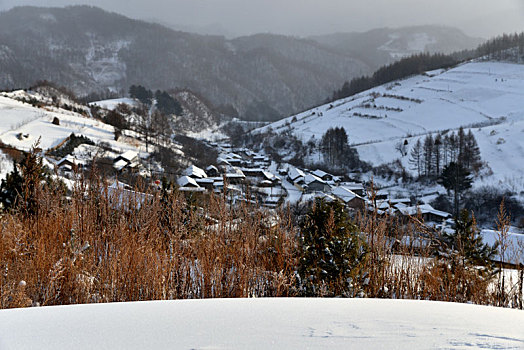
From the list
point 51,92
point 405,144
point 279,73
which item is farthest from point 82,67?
point 405,144

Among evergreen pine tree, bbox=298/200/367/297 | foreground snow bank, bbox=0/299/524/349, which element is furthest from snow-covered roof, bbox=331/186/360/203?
foreground snow bank, bbox=0/299/524/349

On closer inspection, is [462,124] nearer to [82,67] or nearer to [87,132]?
[87,132]

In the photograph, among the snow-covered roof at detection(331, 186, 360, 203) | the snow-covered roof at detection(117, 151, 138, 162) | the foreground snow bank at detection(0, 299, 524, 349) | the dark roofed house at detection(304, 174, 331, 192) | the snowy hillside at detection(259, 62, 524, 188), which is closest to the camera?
the foreground snow bank at detection(0, 299, 524, 349)

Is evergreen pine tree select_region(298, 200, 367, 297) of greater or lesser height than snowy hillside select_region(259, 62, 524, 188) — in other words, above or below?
below

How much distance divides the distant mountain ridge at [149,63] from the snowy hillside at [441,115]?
5618cm

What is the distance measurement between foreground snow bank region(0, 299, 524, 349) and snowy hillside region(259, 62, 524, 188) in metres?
36.0

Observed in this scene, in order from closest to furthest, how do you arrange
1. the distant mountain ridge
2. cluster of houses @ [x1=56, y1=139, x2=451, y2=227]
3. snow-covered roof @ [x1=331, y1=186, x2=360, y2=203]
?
cluster of houses @ [x1=56, y1=139, x2=451, y2=227], snow-covered roof @ [x1=331, y1=186, x2=360, y2=203], the distant mountain ridge

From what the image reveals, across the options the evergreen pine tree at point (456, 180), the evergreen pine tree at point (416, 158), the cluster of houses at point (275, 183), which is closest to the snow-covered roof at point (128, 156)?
the cluster of houses at point (275, 183)

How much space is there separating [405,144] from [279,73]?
14687 centimetres

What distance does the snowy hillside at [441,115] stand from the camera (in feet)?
131

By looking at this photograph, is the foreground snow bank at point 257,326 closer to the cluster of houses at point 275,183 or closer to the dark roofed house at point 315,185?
the cluster of houses at point 275,183

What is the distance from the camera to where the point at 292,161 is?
50.5 metres

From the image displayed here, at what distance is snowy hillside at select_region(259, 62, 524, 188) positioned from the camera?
39875 millimetres

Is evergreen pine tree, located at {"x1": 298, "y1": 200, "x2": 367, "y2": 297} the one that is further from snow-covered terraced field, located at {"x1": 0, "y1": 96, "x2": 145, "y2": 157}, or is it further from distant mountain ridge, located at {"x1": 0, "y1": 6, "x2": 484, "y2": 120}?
distant mountain ridge, located at {"x1": 0, "y1": 6, "x2": 484, "y2": 120}
